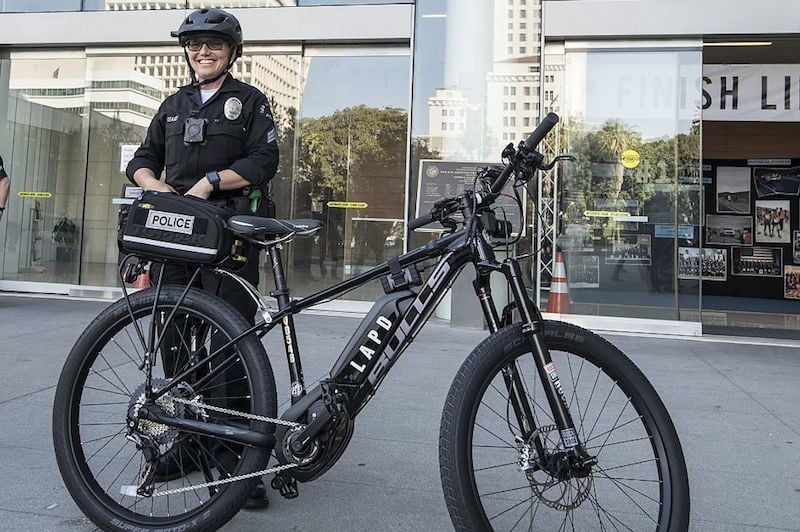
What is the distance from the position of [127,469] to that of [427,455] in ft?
4.80

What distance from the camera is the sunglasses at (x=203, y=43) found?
2.56m

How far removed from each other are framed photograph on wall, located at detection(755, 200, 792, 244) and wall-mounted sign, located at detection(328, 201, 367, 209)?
29.6 ft

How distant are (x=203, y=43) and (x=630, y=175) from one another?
7.51 meters

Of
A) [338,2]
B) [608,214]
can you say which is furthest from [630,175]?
[338,2]

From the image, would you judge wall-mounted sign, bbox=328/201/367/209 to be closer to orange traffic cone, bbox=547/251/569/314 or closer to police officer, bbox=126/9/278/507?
orange traffic cone, bbox=547/251/569/314

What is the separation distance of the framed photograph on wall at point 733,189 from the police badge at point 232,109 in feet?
43.1

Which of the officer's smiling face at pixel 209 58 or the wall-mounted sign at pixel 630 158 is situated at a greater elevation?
the wall-mounted sign at pixel 630 158

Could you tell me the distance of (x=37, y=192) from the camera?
35.2 feet

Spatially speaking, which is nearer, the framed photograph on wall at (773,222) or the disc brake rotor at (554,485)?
the disc brake rotor at (554,485)

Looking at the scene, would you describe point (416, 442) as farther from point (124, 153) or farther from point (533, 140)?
point (124, 153)

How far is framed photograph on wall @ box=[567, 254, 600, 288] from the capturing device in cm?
873

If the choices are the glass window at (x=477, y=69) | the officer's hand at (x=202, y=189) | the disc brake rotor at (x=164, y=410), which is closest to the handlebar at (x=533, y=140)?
the officer's hand at (x=202, y=189)

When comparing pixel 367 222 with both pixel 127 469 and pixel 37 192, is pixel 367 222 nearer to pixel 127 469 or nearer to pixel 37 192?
pixel 37 192

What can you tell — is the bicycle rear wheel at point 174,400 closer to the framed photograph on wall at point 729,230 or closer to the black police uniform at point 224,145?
the black police uniform at point 224,145
